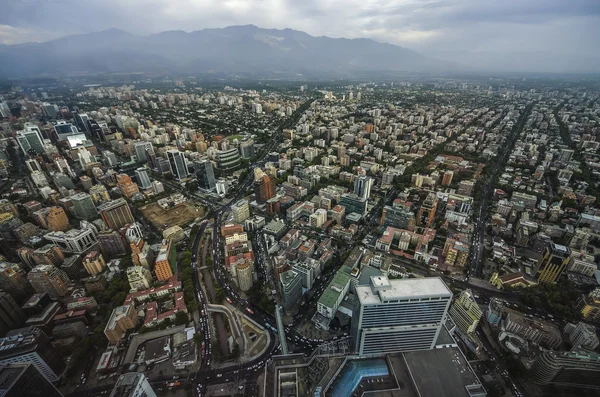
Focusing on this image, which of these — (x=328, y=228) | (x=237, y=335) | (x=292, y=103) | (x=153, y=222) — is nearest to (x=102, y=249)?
(x=153, y=222)

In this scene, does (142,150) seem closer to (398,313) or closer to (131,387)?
(131,387)

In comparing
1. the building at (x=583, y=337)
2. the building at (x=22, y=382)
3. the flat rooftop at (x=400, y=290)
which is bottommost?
the building at (x=583, y=337)

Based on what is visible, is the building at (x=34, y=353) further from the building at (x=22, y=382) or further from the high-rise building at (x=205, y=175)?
the high-rise building at (x=205, y=175)

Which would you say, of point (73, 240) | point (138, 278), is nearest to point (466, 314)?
point (138, 278)

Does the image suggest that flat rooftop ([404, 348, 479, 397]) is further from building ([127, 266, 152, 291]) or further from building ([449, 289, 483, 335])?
building ([127, 266, 152, 291])

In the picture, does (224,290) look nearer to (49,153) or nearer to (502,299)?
(502,299)

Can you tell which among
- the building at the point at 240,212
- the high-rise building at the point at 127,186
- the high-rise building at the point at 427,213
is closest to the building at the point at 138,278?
the building at the point at 240,212

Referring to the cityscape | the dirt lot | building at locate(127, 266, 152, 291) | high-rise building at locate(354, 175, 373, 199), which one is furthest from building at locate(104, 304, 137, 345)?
high-rise building at locate(354, 175, 373, 199)
